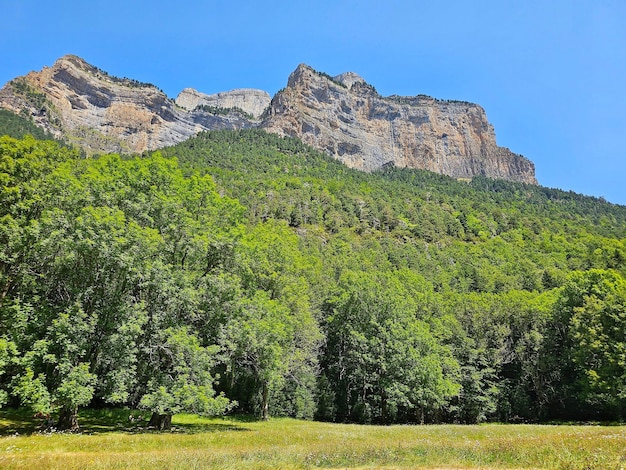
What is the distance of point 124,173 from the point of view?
27.0 metres

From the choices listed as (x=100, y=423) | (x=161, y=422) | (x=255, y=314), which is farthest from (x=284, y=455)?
(x=100, y=423)

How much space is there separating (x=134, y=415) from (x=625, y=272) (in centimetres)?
6948

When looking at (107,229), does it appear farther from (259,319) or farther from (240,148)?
(240,148)

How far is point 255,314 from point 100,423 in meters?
11.6

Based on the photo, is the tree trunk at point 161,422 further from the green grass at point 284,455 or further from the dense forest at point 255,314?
the green grass at point 284,455

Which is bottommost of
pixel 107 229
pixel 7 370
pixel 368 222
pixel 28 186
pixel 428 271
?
pixel 7 370

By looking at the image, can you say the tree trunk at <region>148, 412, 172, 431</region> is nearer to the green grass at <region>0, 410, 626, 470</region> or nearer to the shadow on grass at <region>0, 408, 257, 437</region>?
the shadow on grass at <region>0, 408, 257, 437</region>

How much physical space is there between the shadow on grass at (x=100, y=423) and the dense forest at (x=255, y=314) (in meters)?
1.11

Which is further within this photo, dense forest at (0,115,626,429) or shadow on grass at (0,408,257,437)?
dense forest at (0,115,626,429)

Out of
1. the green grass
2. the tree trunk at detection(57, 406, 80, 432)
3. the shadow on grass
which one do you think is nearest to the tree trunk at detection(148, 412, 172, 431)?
the shadow on grass

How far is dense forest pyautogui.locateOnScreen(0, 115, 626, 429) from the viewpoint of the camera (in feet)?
67.6

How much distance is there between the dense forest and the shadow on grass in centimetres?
111

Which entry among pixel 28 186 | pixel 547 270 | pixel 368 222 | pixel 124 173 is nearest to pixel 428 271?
pixel 547 270

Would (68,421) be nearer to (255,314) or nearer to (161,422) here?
(161,422)
